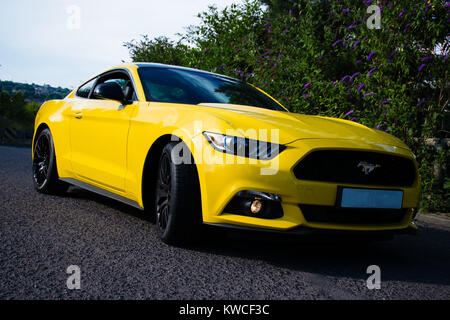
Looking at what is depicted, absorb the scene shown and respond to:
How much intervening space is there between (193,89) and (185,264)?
5.65ft

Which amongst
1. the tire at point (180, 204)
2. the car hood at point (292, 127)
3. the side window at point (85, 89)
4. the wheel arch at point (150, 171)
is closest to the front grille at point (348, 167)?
the car hood at point (292, 127)

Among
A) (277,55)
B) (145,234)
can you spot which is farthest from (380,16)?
(145,234)

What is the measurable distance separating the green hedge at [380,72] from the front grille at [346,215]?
276cm

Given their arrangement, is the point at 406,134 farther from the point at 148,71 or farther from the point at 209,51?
the point at 209,51

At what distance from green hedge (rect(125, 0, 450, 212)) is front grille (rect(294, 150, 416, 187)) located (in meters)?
2.69

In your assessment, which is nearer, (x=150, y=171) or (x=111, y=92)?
(x=150, y=171)

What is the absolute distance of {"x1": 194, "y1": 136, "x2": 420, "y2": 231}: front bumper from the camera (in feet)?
9.29

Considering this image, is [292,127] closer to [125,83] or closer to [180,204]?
[180,204]

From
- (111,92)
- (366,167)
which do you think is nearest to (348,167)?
(366,167)

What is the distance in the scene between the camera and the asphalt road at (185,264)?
8.03 ft

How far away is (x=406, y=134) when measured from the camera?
5.84 m

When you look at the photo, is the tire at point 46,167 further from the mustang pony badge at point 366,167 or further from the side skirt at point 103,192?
the mustang pony badge at point 366,167

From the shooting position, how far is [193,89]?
13.3 feet

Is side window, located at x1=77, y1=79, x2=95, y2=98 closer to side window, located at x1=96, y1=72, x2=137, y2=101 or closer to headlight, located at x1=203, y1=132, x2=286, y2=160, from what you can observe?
side window, located at x1=96, y1=72, x2=137, y2=101
